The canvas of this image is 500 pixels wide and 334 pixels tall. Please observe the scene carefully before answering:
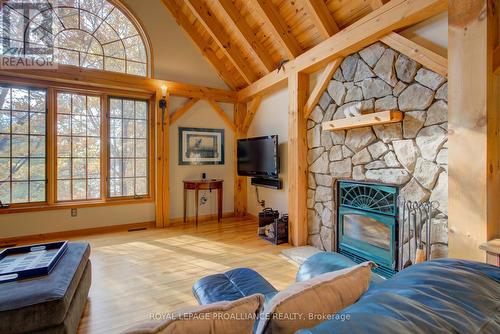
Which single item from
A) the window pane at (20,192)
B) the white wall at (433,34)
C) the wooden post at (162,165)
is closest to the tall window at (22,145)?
the window pane at (20,192)

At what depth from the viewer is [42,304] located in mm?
1464

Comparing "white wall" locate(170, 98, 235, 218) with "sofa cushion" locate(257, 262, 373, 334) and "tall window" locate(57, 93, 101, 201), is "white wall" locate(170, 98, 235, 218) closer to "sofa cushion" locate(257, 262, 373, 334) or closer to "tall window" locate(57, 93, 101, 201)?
"tall window" locate(57, 93, 101, 201)

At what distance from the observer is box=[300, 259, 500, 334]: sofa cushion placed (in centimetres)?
57

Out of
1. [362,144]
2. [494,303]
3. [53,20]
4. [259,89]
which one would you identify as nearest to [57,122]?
[53,20]

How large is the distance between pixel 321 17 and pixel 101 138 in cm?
389

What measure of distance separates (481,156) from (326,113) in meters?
1.77

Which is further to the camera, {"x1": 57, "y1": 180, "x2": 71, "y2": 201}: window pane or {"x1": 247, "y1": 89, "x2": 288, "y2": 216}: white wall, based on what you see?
{"x1": 247, "y1": 89, "x2": 288, "y2": 216}: white wall

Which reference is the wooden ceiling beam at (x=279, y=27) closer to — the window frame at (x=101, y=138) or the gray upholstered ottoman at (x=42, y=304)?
the window frame at (x=101, y=138)

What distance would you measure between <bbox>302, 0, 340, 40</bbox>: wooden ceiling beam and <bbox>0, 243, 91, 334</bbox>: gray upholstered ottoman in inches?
137

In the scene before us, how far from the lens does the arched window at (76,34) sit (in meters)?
3.85

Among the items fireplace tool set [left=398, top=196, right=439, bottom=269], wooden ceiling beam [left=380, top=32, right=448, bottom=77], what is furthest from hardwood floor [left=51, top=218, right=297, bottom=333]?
wooden ceiling beam [left=380, top=32, right=448, bottom=77]

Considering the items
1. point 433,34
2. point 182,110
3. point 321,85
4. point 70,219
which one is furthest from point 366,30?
point 70,219

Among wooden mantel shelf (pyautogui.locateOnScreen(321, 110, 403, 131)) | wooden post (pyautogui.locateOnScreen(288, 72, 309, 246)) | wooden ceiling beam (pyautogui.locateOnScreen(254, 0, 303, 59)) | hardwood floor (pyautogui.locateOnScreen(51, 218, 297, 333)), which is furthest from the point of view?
wooden post (pyautogui.locateOnScreen(288, 72, 309, 246))

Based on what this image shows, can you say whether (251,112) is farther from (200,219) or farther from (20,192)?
(20,192)
